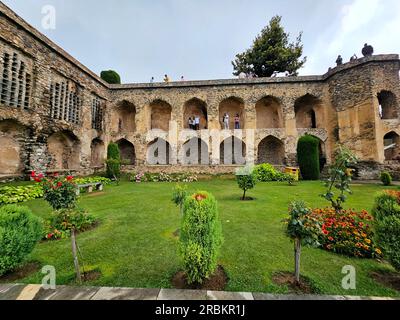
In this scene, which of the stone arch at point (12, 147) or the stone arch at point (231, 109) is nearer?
the stone arch at point (12, 147)

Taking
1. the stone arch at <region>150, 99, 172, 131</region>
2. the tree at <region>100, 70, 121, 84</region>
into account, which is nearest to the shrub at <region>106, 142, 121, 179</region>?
the stone arch at <region>150, 99, 172, 131</region>

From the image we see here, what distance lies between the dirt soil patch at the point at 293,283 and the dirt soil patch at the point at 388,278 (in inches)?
42.6

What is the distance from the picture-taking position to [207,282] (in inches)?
95.5

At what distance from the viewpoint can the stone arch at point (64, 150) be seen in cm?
1217

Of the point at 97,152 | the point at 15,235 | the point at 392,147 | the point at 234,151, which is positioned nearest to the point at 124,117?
the point at 97,152

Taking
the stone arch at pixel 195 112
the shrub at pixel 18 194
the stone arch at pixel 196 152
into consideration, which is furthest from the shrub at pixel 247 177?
the stone arch at pixel 195 112

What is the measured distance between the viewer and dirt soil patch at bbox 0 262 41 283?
8.38 ft

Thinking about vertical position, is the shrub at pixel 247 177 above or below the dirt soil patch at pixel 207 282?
above

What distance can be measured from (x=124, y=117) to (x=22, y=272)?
57.9 feet

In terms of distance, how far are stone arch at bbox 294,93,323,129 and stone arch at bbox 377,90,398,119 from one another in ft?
12.9

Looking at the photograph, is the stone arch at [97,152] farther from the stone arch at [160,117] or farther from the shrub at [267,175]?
the shrub at [267,175]
